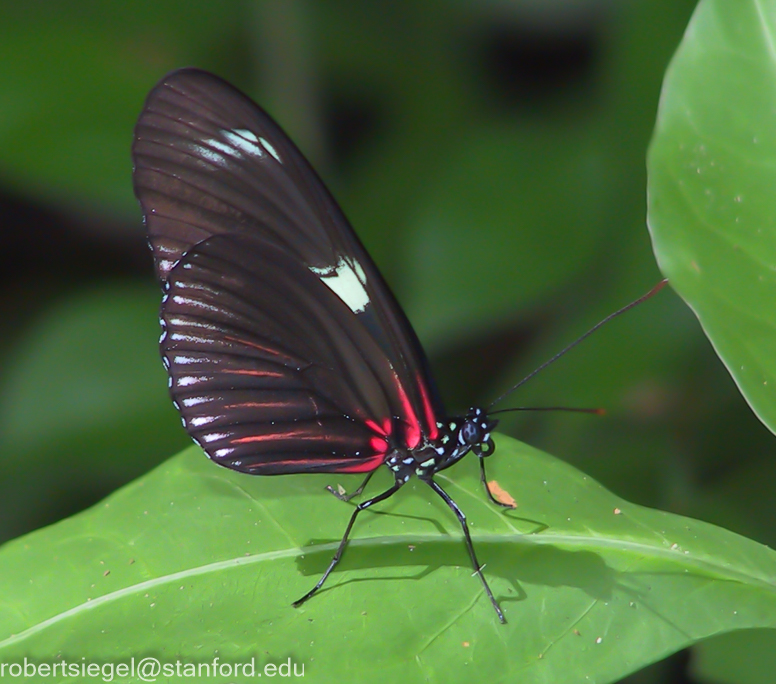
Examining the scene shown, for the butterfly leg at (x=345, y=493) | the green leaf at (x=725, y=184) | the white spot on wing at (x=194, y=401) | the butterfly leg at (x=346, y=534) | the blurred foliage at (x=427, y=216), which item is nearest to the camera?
the green leaf at (x=725, y=184)

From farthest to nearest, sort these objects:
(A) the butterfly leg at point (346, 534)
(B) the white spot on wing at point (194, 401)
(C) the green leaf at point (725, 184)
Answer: (B) the white spot on wing at point (194, 401) < (A) the butterfly leg at point (346, 534) < (C) the green leaf at point (725, 184)

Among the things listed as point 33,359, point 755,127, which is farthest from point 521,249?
point 33,359

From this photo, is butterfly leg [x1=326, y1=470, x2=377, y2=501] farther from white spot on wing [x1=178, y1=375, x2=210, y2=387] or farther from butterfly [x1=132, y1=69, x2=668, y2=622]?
white spot on wing [x1=178, y1=375, x2=210, y2=387]

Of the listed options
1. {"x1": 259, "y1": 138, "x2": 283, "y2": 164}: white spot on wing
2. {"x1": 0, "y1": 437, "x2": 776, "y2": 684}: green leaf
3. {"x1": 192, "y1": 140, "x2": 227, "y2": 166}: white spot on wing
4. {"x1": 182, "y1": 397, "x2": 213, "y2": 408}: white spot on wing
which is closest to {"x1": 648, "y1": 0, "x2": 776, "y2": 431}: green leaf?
{"x1": 0, "y1": 437, "x2": 776, "y2": 684}: green leaf

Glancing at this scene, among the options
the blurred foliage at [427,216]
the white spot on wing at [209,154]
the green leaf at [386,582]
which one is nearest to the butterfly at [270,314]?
the white spot on wing at [209,154]

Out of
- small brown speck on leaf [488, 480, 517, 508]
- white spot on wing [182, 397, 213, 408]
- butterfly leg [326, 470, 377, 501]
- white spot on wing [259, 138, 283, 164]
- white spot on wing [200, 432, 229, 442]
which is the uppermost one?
white spot on wing [259, 138, 283, 164]

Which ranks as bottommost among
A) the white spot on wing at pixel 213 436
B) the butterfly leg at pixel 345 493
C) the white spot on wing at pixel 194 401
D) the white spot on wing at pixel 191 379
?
the butterfly leg at pixel 345 493

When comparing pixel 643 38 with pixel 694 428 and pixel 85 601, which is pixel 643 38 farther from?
pixel 85 601

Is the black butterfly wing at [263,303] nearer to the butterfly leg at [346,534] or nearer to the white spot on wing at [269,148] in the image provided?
the white spot on wing at [269,148]
